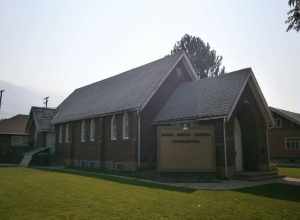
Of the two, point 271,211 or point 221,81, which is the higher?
point 221,81

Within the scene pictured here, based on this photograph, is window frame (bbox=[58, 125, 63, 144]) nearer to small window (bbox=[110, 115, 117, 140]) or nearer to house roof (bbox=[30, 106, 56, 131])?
house roof (bbox=[30, 106, 56, 131])

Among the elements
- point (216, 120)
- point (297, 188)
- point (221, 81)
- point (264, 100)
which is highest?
point (221, 81)

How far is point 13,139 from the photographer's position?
42875 millimetres

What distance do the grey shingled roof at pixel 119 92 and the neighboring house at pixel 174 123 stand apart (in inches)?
4.8

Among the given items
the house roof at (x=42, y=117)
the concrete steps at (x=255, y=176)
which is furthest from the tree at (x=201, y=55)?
the concrete steps at (x=255, y=176)

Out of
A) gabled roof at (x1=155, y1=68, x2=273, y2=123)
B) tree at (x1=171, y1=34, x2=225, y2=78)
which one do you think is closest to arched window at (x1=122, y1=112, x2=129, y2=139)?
gabled roof at (x1=155, y1=68, x2=273, y2=123)

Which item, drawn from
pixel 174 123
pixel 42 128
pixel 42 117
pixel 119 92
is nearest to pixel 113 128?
pixel 119 92

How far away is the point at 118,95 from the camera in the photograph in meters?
26.3

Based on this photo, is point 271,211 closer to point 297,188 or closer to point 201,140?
point 297,188

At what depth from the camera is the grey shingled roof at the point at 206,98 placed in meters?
18.1

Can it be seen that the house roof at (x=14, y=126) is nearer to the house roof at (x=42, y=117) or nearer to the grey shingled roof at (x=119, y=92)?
the house roof at (x=42, y=117)

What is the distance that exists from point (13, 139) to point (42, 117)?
8117mm

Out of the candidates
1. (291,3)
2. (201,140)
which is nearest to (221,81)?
(201,140)

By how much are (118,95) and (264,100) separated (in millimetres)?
12201
